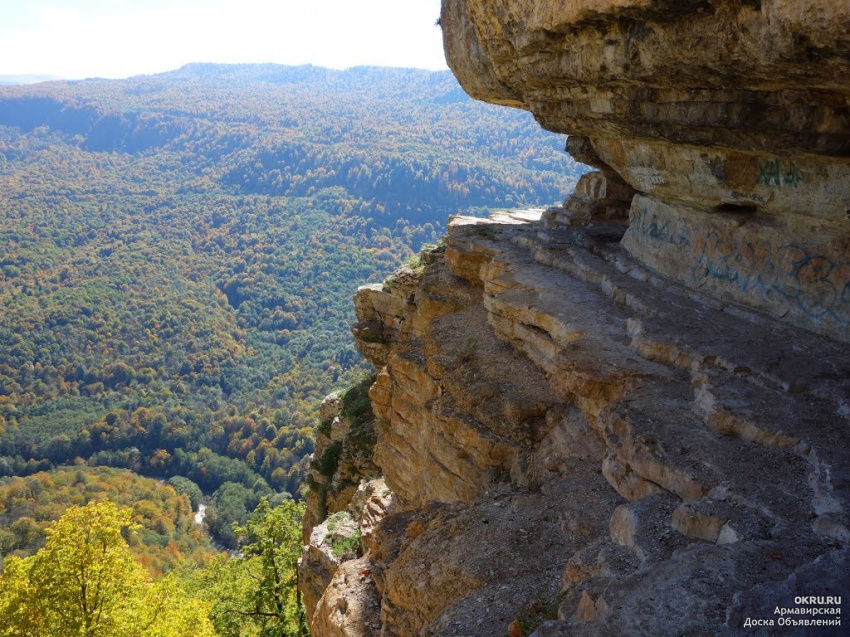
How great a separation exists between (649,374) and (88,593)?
402 inches

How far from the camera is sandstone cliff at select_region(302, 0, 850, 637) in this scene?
484cm

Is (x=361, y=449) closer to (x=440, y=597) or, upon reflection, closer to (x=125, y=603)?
(x=125, y=603)

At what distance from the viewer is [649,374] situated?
750cm

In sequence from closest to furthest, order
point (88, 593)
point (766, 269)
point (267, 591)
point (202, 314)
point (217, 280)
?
1. point (766, 269)
2. point (88, 593)
3. point (267, 591)
4. point (202, 314)
5. point (217, 280)

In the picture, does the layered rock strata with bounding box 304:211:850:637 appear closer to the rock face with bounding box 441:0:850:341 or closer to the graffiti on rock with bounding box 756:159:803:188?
the rock face with bounding box 441:0:850:341

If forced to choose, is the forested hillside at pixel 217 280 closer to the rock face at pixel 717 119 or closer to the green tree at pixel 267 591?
the green tree at pixel 267 591

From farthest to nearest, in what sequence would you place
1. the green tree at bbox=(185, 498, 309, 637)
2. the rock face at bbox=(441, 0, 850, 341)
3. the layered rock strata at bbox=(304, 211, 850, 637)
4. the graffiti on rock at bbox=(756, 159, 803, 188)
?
the green tree at bbox=(185, 498, 309, 637) < the graffiti on rock at bbox=(756, 159, 803, 188) < the rock face at bbox=(441, 0, 850, 341) < the layered rock strata at bbox=(304, 211, 850, 637)

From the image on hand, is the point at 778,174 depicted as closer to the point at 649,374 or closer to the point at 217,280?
the point at 649,374

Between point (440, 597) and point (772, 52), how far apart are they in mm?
5811

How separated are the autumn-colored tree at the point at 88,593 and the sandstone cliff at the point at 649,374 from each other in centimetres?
420

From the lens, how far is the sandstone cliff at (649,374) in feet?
15.9

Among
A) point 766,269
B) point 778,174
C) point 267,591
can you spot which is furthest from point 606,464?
point 267,591

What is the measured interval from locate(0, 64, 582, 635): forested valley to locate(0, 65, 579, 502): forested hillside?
42 cm

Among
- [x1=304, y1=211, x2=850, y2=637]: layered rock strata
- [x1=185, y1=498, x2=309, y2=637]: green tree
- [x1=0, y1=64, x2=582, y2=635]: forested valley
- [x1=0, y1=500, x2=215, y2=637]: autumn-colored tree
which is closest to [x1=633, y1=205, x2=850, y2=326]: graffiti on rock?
[x1=304, y1=211, x2=850, y2=637]: layered rock strata
